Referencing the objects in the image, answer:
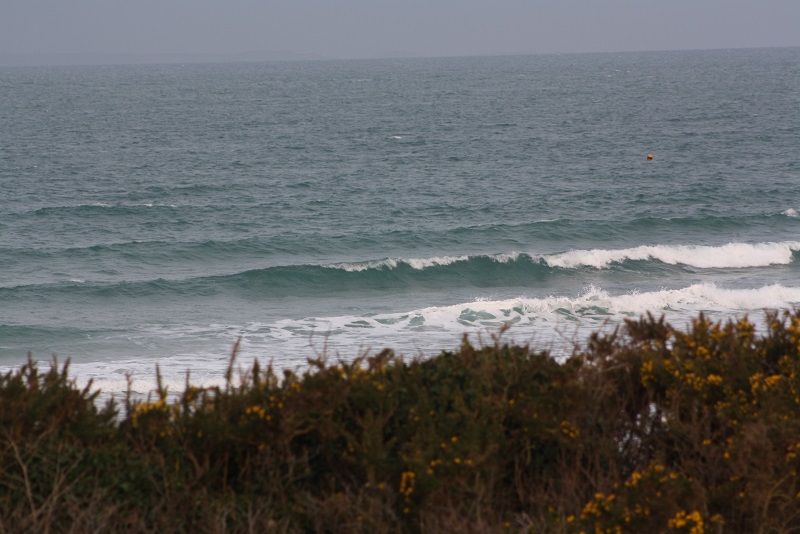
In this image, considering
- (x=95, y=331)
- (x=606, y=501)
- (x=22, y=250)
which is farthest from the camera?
(x=22, y=250)

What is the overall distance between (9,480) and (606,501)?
380 centimetres

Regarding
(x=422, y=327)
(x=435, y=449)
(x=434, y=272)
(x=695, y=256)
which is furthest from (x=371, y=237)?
(x=435, y=449)

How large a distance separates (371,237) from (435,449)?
25.1 m

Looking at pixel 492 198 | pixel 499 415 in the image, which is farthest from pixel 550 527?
pixel 492 198

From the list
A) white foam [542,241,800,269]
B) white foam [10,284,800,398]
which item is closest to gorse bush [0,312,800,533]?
white foam [10,284,800,398]

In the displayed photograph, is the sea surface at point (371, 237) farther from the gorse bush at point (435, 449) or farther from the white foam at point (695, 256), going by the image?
the gorse bush at point (435, 449)

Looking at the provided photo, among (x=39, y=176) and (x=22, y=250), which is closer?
(x=22, y=250)

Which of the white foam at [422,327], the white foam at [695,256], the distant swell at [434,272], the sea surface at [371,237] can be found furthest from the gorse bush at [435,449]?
the white foam at [695,256]

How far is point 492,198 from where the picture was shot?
37.6 metres

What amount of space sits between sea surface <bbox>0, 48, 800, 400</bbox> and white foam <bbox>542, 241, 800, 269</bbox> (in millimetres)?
72

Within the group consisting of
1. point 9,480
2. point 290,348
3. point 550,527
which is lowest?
point 290,348

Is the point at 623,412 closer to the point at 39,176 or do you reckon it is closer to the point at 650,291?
the point at 650,291

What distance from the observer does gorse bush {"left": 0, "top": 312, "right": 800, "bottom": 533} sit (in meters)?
5.71

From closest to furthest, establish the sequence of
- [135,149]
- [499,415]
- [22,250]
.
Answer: [499,415], [22,250], [135,149]
